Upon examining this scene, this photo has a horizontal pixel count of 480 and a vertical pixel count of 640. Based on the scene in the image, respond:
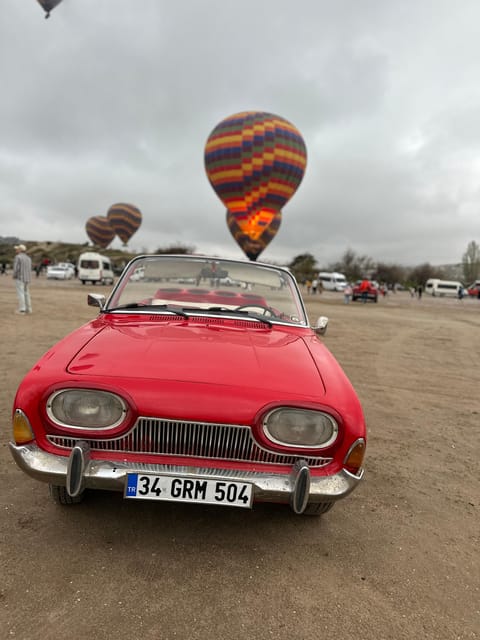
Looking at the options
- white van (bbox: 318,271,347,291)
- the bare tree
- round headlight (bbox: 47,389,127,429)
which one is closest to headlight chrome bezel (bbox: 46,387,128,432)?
round headlight (bbox: 47,389,127,429)

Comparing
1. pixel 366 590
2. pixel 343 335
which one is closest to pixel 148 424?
pixel 366 590

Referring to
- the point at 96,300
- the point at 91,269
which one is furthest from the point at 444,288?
the point at 96,300

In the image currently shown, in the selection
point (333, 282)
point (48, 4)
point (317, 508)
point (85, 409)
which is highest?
point (48, 4)

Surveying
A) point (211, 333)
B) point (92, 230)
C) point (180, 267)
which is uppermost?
point (92, 230)

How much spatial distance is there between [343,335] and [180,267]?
811 cm

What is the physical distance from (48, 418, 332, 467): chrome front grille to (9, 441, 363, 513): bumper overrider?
0.22 ft

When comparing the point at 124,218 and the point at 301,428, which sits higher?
the point at 124,218

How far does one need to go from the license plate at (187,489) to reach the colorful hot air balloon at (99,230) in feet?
237

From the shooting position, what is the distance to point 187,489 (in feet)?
6.59

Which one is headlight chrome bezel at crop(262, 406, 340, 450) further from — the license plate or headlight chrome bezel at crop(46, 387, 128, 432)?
headlight chrome bezel at crop(46, 387, 128, 432)

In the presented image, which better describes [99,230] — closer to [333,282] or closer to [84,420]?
[333,282]

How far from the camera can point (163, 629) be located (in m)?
1.76

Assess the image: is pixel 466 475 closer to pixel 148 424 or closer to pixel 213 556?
pixel 213 556

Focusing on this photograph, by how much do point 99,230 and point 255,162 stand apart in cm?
5019
